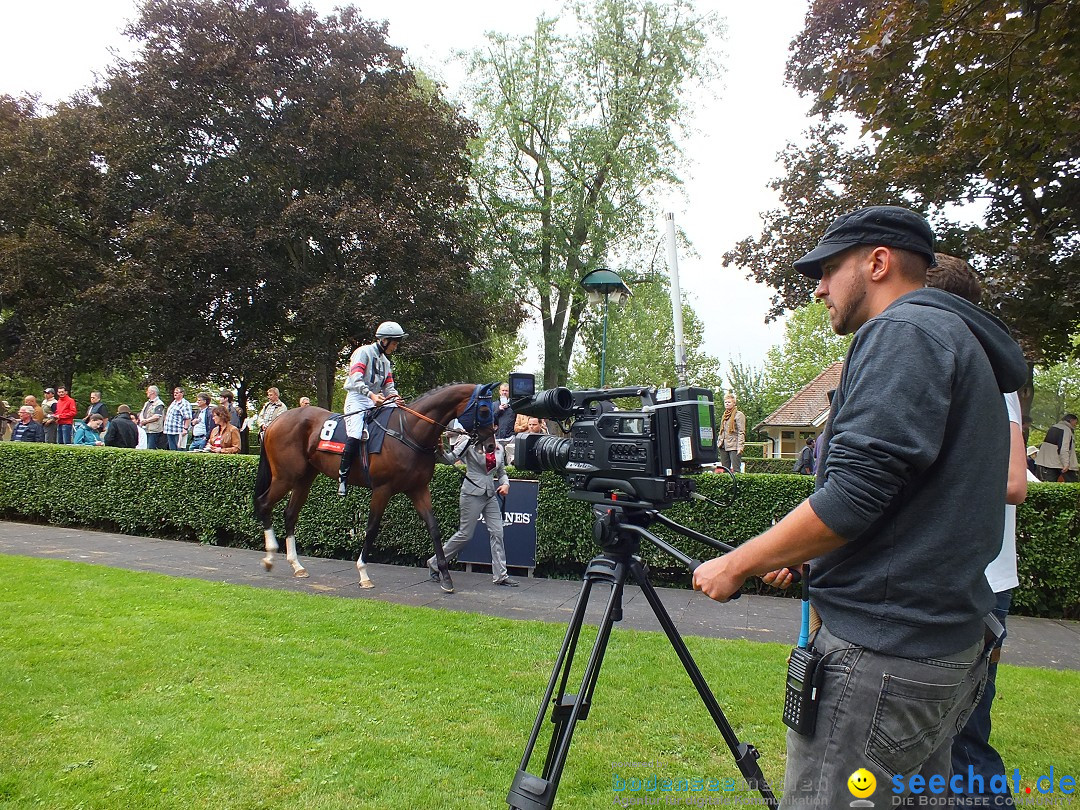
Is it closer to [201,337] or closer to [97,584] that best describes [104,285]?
[201,337]

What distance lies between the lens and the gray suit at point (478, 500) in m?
8.51

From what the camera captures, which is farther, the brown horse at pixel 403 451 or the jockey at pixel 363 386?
the jockey at pixel 363 386

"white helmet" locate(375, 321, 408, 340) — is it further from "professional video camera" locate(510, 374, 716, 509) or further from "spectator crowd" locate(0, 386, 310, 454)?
"spectator crowd" locate(0, 386, 310, 454)

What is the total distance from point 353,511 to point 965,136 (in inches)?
330

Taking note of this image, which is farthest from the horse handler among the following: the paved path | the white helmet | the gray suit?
the white helmet

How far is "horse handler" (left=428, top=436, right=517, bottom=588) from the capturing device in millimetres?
8484

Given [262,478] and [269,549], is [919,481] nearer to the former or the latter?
[269,549]

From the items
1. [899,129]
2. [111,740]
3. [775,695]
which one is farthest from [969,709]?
[899,129]

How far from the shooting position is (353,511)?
9875mm

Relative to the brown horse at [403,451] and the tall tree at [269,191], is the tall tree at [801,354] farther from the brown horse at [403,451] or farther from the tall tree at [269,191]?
the brown horse at [403,451]

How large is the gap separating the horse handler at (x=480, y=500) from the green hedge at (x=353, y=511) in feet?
2.28

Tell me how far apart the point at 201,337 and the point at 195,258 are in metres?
2.70

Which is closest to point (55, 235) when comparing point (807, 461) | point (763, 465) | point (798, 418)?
point (807, 461)

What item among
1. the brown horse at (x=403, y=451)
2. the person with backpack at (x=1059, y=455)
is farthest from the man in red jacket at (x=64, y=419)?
the person with backpack at (x=1059, y=455)
